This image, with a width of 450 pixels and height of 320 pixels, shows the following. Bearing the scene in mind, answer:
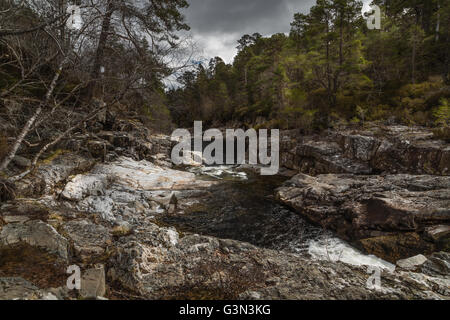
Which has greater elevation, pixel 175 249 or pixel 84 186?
pixel 84 186

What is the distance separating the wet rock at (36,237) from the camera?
3120mm

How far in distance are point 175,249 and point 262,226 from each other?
3695 millimetres

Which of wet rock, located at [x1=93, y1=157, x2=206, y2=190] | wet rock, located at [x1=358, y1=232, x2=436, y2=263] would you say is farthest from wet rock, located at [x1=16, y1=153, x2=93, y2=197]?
wet rock, located at [x1=358, y1=232, x2=436, y2=263]

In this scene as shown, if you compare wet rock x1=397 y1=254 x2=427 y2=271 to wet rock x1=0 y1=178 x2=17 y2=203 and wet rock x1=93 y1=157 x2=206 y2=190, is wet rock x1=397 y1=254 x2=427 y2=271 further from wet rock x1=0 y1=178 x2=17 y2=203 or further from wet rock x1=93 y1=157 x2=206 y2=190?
wet rock x1=0 y1=178 x2=17 y2=203

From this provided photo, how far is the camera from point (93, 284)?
2531mm

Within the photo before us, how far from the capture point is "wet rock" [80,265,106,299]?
2350 millimetres

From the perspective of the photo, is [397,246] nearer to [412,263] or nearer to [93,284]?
[412,263]

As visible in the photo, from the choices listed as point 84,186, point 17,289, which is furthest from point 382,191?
point 84,186

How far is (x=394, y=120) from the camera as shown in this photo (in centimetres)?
1415

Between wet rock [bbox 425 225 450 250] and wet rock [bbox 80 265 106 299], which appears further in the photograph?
wet rock [bbox 425 225 450 250]

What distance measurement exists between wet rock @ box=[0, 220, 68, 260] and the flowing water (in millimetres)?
3170

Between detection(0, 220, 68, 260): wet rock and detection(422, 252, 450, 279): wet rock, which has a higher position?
detection(0, 220, 68, 260): wet rock

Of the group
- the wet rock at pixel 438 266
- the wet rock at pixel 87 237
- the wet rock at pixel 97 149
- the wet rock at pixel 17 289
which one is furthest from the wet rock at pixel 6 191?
the wet rock at pixel 438 266

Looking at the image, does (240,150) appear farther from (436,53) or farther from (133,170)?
(436,53)
